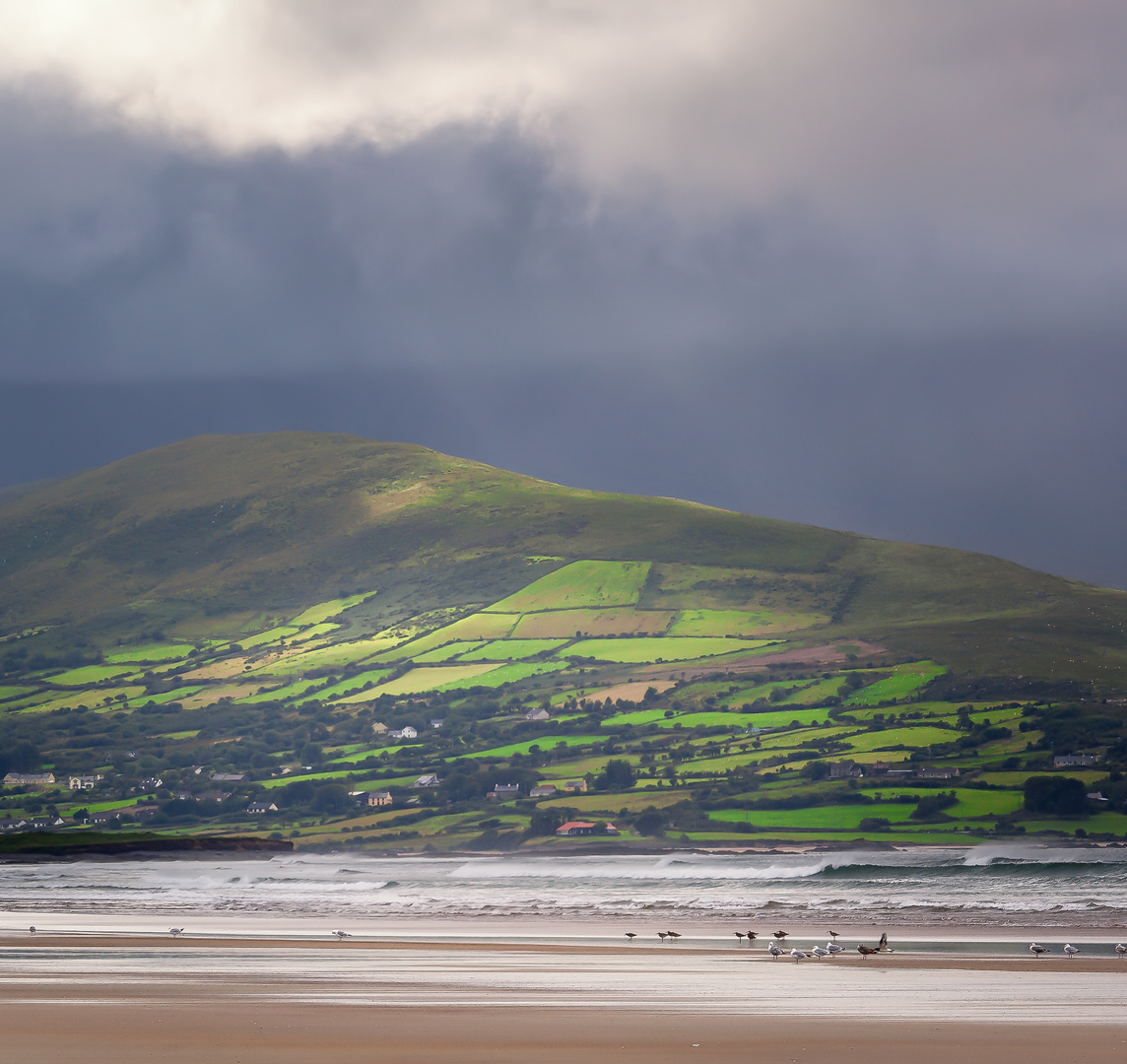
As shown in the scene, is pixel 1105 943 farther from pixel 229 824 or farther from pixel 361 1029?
pixel 229 824

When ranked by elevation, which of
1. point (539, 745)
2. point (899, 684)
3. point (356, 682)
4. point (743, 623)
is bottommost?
point (539, 745)

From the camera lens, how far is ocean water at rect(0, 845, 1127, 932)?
159ft

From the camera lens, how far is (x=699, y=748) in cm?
13800

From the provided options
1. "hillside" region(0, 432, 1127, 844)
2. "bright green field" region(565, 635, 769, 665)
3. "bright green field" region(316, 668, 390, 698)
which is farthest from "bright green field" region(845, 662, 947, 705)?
"bright green field" region(316, 668, 390, 698)

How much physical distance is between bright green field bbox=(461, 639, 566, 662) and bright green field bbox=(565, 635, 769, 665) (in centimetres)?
443

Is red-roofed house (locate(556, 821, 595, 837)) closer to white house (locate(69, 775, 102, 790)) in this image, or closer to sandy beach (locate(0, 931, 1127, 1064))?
white house (locate(69, 775, 102, 790))

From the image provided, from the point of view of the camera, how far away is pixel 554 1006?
Result: 885 inches

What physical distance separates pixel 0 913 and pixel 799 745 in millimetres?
93927

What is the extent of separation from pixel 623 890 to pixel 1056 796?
56.7m

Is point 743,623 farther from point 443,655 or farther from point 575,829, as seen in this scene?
point 575,829

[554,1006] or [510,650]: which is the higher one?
[510,650]

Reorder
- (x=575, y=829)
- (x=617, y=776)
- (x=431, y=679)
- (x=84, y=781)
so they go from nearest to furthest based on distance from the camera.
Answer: (x=575, y=829) → (x=617, y=776) → (x=84, y=781) → (x=431, y=679)

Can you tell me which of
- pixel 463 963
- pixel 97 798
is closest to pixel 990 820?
pixel 463 963

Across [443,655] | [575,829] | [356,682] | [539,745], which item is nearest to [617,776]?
[575,829]
